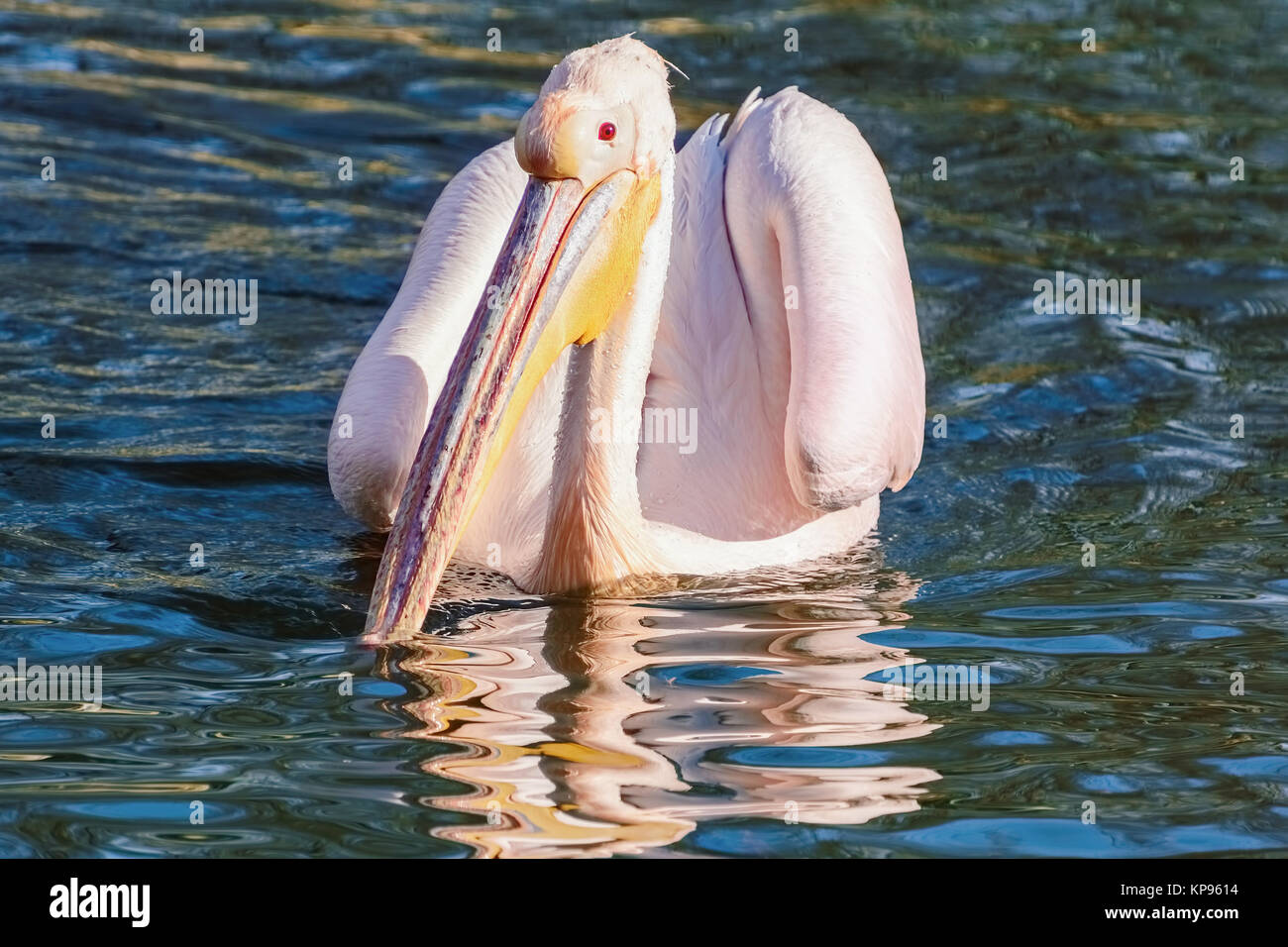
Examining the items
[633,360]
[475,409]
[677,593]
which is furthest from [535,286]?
[677,593]

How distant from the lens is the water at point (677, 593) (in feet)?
11.7

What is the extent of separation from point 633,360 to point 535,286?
0.41 metres

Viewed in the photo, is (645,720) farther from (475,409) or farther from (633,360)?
(633,360)

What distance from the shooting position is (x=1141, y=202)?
844 cm

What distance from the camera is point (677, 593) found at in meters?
4.81

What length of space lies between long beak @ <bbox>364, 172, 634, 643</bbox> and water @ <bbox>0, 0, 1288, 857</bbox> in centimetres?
17

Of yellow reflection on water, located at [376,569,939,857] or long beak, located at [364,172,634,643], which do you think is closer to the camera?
yellow reflection on water, located at [376,569,939,857]

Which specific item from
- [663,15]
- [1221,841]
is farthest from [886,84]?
[1221,841]

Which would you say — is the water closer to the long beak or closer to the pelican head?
the long beak

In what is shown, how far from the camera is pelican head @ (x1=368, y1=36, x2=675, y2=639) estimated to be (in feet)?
13.8

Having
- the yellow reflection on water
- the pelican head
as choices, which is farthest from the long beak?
the yellow reflection on water

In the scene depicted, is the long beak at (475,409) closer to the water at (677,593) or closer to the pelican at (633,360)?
the pelican at (633,360)
